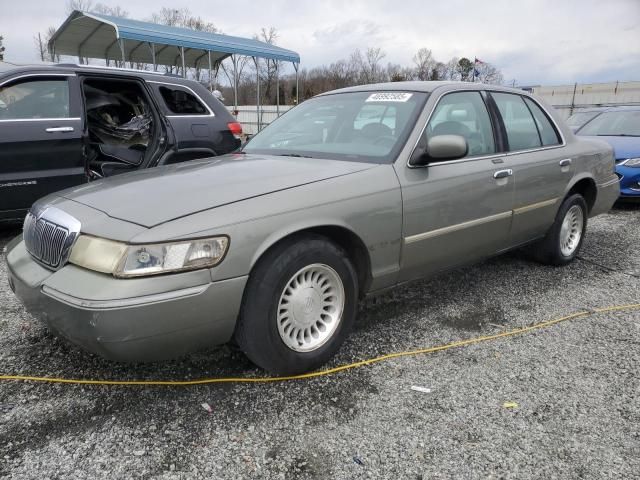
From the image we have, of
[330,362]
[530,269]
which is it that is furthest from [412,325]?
[530,269]

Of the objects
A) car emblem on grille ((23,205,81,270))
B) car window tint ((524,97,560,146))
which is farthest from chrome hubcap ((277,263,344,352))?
car window tint ((524,97,560,146))

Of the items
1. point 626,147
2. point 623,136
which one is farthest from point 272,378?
point 623,136

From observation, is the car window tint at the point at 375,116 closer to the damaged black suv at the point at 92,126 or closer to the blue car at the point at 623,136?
the damaged black suv at the point at 92,126

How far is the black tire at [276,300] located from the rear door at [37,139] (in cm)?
326

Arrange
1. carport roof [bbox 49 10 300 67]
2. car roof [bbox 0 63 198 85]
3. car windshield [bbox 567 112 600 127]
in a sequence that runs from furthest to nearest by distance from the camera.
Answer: carport roof [bbox 49 10 300 67] < car windshield [bbox 567 112 600 127] < car roof [bbox 0 63 198 85]

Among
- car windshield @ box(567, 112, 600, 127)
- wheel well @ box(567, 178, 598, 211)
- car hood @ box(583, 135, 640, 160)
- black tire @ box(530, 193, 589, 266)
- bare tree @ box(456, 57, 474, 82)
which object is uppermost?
bare tree @ box(456, 57, 474, 82)

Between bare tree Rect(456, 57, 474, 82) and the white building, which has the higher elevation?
bare tree Rect(456, 57, 474, 82)

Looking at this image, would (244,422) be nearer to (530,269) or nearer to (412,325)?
(412,325)

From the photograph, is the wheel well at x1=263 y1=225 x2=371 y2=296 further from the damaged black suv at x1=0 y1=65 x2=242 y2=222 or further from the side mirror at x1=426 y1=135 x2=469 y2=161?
the damaged black suv at x1=0 y1=65 x2=242 y2=222

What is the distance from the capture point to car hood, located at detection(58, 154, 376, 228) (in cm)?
218

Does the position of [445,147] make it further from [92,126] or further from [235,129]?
[92,126]

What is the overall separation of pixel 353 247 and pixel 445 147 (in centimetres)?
80

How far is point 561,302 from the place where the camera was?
3.67 m

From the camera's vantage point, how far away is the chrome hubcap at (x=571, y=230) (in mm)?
4363
